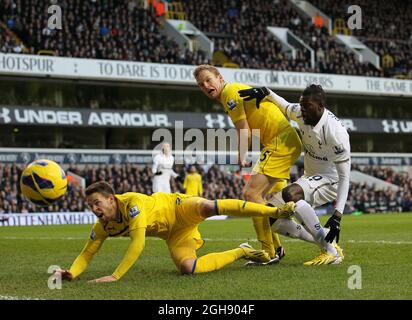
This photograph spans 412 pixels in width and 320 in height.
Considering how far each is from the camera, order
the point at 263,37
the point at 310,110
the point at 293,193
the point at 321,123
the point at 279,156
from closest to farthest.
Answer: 1. the point at 310,110
2. the point at 321,123
3. the point at 293,193
4. the point at 279,156
5. the point at 263,37

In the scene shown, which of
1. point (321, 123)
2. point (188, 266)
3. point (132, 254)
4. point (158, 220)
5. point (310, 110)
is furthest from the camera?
point (321, 123)

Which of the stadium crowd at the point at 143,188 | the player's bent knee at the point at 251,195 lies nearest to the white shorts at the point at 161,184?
the stadium crowd at the point at 143,188

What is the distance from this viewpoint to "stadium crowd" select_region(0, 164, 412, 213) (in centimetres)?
2698

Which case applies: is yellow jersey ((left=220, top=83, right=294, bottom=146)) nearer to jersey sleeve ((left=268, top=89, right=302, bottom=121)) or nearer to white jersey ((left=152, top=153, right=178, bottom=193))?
jersey sleeve ((left=268, top=89, right=302, bottom=121))

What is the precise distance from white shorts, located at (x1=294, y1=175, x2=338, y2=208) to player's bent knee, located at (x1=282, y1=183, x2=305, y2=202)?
2.3 inches

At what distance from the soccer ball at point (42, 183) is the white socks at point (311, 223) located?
2.63 metres

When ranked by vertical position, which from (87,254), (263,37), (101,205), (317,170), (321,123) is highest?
(263,37)

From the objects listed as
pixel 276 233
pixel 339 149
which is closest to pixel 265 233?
pixel 276 233

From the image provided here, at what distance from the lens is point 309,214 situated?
8227 mm

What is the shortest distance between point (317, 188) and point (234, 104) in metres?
1.34

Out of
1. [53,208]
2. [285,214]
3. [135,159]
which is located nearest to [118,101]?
[135,159]

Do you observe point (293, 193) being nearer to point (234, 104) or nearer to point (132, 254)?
point (234, 104)

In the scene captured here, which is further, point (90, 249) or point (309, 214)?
point (309, 214)
